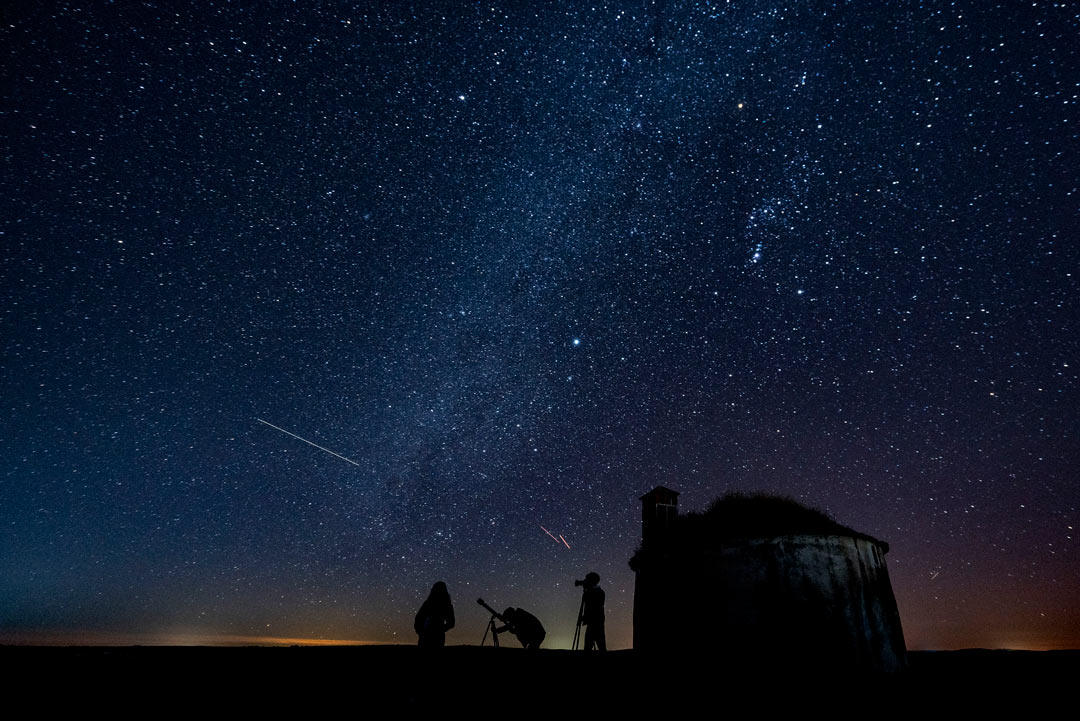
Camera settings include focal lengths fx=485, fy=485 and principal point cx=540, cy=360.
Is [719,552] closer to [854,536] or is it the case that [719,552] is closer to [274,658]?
[854,536]

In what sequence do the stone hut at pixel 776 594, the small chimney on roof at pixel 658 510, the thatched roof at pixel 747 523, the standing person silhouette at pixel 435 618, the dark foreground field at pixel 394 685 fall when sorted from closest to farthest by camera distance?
the dark foreground field at pixel 394 685
the standing person silhouette at pixel 435 618
the stone hut at pixel 776 594
the thatched roof at pixel 747 523
the small chimney on roof at pixel 658 510

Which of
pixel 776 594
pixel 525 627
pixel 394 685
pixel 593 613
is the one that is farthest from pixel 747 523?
pixel 394 685

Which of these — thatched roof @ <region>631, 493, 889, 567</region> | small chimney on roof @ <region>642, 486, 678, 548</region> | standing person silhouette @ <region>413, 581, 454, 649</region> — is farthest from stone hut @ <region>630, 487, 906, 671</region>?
standing person silhouette @ <region>413, 581, 454, 649</region>

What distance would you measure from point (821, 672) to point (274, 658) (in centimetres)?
1144

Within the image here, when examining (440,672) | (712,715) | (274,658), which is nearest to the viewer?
(712,715)

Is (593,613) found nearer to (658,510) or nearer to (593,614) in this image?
(593,614)

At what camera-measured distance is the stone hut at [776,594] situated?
1149cm

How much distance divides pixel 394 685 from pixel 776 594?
999cm

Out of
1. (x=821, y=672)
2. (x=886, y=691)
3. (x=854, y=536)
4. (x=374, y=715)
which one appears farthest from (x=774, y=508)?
(x=374, y=715)

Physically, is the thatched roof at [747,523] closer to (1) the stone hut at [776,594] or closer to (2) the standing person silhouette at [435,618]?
(1) the stone hut at [776,594]

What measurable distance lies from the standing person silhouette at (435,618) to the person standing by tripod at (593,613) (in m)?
5.60

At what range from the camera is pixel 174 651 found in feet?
23.5

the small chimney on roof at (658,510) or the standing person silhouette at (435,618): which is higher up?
the small chimney on roof at (658,510)

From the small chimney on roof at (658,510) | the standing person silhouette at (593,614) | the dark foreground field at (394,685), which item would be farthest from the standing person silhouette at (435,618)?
the small chimney on roof at (658,510)
